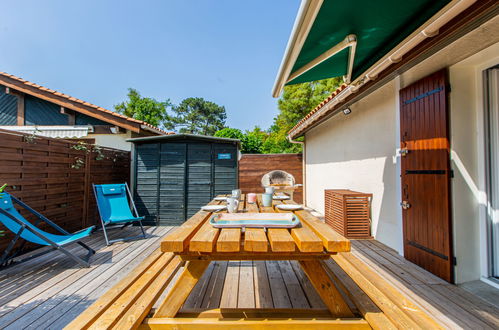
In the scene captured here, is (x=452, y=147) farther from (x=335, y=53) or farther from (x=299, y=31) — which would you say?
(x=299, y=31)

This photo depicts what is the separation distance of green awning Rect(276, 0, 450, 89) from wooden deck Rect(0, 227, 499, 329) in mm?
2011

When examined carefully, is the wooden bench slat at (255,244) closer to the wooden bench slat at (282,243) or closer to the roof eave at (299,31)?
the wooden bench slat at (282,243)

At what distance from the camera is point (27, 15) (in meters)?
5.64

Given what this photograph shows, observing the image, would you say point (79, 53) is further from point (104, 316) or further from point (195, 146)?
point (104, 316)

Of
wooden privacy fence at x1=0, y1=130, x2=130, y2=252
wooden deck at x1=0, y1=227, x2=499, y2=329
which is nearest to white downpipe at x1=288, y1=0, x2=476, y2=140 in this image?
wooden deck at x1=0, y1=227, x2=499, y2=329

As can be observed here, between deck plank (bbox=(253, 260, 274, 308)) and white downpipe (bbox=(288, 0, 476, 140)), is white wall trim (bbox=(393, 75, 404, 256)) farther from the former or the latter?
deck plank (bbox=(253, 260, 274, 308))

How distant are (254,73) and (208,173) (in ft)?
29.9

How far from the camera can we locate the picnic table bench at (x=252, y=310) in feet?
3.44

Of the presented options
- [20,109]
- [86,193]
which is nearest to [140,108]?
[20,109]

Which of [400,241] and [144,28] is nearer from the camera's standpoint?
[400,241]

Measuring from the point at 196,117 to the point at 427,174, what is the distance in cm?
2702

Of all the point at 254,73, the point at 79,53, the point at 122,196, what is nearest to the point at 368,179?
the point at 122,196

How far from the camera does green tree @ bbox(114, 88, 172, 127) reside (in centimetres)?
2442

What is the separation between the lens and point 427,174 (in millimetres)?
2539
